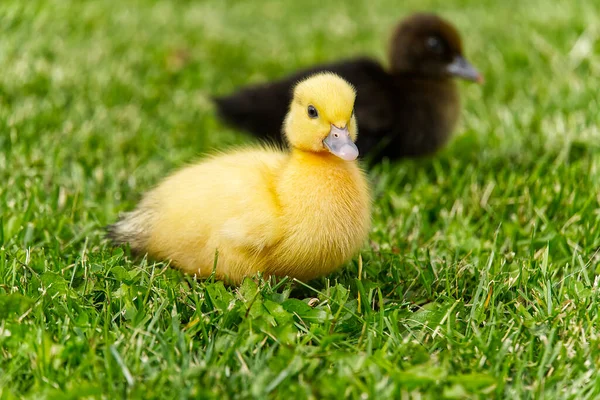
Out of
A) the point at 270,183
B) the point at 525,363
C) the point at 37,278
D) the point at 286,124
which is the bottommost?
the point at 525,363

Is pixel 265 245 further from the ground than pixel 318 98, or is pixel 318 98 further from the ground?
pixel 318 98

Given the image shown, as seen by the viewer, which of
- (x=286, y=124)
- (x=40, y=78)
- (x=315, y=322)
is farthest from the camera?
(x=40, y=78)

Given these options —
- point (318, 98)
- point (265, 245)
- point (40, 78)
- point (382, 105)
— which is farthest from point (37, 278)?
point (40, 78)

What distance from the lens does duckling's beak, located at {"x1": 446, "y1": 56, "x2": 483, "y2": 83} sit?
4.34 m

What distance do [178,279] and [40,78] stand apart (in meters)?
2.63

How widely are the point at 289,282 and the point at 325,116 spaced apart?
564mm

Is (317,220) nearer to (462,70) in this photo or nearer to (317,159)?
(317,159)

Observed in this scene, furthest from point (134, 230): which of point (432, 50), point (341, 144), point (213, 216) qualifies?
point (432, 50)

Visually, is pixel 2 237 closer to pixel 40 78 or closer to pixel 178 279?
pixel 178 279

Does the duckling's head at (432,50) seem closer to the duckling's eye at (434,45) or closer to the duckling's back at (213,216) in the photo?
the duckling's eye at (434,45)

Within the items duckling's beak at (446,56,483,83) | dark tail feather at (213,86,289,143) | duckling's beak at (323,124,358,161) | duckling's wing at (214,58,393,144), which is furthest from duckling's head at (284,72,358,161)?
duckling's beak at (446,56,483,83)

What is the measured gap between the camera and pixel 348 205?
8.24 feet

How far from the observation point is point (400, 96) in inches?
171

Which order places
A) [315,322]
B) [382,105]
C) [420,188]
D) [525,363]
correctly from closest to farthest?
[525,363]
[315,322]
[420,188]
[382,105]
